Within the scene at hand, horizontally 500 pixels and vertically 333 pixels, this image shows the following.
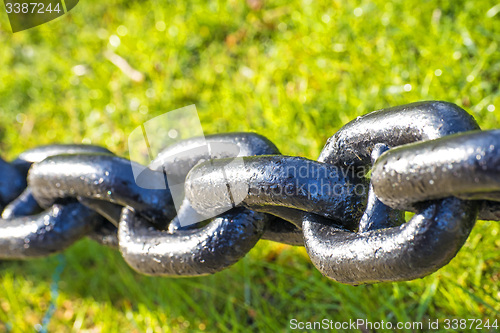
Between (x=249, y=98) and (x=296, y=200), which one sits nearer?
(x=296, y=200)

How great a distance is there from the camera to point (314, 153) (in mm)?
2135

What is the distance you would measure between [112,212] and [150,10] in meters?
1.65

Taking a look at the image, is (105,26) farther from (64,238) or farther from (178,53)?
(64,238)

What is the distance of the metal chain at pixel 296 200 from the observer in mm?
932

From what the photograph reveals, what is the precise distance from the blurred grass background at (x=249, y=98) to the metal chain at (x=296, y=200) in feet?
2.01

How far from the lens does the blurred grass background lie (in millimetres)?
1839

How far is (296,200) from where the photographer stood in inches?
44.4

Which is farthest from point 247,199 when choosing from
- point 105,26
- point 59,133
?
point 105,26

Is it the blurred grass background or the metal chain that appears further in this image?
the blurred grass background

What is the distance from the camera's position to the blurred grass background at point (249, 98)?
6.03 ft

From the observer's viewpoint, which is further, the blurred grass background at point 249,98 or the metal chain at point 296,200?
the blurred grass background at point 249,98

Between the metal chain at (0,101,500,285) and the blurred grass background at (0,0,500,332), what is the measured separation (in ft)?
2.01

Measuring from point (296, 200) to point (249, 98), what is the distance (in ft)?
4.20

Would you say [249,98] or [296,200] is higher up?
[296,200]
